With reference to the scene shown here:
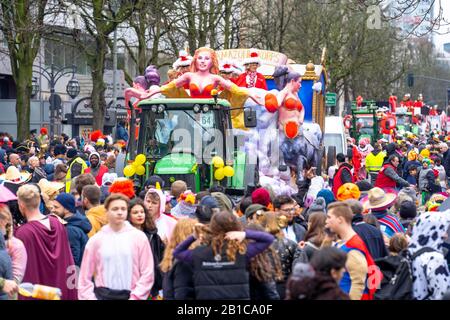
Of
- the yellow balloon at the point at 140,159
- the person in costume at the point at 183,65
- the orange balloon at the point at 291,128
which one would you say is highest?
the person in costume at the point at 183,65

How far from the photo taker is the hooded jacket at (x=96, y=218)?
10.0 meters

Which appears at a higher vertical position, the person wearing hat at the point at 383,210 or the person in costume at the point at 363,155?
the person wearing hat at the point at 383,210

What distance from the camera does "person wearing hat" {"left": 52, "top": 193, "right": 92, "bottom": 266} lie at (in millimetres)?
9680

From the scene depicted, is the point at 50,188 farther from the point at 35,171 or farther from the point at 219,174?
the point at 35,171

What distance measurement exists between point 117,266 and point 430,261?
216 cm

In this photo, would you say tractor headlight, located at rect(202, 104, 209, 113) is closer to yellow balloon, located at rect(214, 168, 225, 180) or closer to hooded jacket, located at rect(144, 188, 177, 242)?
yellow balloon, located at rect(214, 168, 225, 180)

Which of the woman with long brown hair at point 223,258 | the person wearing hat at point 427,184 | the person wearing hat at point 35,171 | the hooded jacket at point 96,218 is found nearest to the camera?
the woman with long brown hair at point 223,258

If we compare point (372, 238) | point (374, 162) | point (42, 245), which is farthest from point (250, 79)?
point (42, 245)

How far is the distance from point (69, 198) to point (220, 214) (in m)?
2.65

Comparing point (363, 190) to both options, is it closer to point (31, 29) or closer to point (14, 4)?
point (31, 29)

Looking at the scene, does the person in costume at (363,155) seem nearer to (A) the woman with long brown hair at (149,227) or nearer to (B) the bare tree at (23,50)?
(B) the bare tree at (23,50)

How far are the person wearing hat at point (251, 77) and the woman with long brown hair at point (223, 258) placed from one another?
43.2 feet

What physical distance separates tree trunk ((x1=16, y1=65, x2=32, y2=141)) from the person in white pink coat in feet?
79.6

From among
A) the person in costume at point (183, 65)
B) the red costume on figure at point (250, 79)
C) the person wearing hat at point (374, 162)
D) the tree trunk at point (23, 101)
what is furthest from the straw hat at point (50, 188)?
the tree trunk at point (23, 101)
